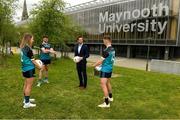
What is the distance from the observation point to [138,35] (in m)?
51.1

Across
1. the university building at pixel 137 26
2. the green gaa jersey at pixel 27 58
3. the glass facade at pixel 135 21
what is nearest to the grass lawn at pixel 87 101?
the green gaa jersey at pixel 27 58

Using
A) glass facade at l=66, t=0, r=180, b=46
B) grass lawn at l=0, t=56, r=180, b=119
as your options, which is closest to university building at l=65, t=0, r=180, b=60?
glass facade at l=66, t=0, r=180, b=46

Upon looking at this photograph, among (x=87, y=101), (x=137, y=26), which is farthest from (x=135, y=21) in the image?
(x=87, y=101)

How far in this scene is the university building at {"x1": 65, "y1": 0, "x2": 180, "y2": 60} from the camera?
151ft

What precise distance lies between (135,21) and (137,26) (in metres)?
1.00

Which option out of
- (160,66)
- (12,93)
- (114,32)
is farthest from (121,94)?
(114,32)

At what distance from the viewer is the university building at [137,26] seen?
46000 mm

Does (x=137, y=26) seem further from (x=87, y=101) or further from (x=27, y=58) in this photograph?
(x=27, y=58)

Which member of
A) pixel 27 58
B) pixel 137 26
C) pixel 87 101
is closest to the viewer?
pixel 27 58

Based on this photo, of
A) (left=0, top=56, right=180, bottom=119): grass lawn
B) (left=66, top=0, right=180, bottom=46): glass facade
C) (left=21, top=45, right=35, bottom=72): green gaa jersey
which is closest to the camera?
(left=0, top=56, right=180, bottom=119): grass lawn

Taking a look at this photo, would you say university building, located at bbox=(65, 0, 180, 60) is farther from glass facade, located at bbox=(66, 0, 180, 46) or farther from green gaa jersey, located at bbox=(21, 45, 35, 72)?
green gaa jersey, located at bbox=(21, 45, 35, 72)

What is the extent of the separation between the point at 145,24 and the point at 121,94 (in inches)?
1633

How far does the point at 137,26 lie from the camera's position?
50938mm

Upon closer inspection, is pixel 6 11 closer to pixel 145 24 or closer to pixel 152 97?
pixel 152 97
